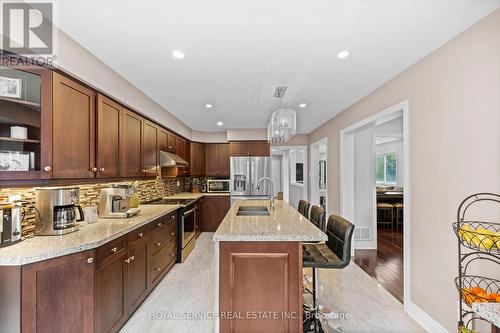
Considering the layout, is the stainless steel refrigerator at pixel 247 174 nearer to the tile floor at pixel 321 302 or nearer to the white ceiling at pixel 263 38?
the tile floor at pixel 321 302

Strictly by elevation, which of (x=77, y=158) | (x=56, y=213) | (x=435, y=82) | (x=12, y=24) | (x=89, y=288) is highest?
(x=12, y=24)

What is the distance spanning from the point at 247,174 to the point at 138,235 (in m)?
3.43

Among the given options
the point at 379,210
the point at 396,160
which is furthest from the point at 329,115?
the point at 396,160

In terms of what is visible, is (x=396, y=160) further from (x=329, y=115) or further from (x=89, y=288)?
(x=89, y=288)

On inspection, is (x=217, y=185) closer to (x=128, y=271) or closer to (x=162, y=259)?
(x=162, y=259)

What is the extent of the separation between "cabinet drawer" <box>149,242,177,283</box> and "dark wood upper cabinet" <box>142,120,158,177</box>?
1.08 m

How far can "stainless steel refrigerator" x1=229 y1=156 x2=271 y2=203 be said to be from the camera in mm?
5527

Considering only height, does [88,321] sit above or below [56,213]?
below

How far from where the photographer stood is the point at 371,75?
254cm

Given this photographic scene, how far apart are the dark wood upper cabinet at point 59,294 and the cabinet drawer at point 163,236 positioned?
3.34ft

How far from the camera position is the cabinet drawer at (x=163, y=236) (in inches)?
107

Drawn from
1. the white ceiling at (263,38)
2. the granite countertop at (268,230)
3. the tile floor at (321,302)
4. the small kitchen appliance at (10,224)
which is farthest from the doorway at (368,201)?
the small kitchen appliance at (10,224)

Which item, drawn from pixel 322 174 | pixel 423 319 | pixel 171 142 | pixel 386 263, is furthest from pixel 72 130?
pixel 322 174

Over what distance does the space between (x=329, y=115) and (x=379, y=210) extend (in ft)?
10.2
